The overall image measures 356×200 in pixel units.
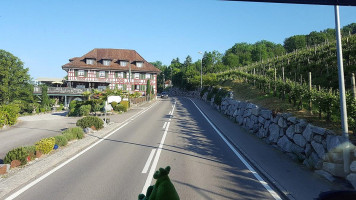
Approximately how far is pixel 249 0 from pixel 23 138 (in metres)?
17.9

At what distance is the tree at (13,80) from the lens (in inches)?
1756

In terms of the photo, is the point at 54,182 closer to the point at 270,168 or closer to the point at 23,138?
the point at 270,168

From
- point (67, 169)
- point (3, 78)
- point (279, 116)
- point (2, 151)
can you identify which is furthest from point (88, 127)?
point (3, 78)

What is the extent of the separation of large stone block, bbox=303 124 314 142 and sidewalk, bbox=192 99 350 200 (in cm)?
109

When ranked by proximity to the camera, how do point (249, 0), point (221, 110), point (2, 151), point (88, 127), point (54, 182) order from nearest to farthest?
point (249, 0) → point (54, 182) → point (2, 151) → point (88, 127) → point (221, 110)

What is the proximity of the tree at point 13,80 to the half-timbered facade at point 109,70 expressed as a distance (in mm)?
8095

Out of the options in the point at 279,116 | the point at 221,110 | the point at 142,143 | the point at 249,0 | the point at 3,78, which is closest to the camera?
the point at 249,0

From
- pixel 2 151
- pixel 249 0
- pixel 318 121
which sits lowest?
pixel 2 151

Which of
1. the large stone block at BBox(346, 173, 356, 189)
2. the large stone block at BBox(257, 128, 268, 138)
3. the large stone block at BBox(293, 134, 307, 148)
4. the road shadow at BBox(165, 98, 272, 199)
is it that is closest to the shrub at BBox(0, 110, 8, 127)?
the road shadow at BBox(165, 98, 272, 199)

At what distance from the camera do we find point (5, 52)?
47.4 metres

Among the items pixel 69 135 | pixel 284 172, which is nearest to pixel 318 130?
pixel 284 172

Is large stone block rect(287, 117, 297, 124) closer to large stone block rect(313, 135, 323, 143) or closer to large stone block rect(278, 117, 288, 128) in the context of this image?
large stone block rect(278, 117, 288, 128)

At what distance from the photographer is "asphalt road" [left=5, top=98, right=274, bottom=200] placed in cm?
707

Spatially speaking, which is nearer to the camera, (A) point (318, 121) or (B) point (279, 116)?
(A) point (318, 121)
